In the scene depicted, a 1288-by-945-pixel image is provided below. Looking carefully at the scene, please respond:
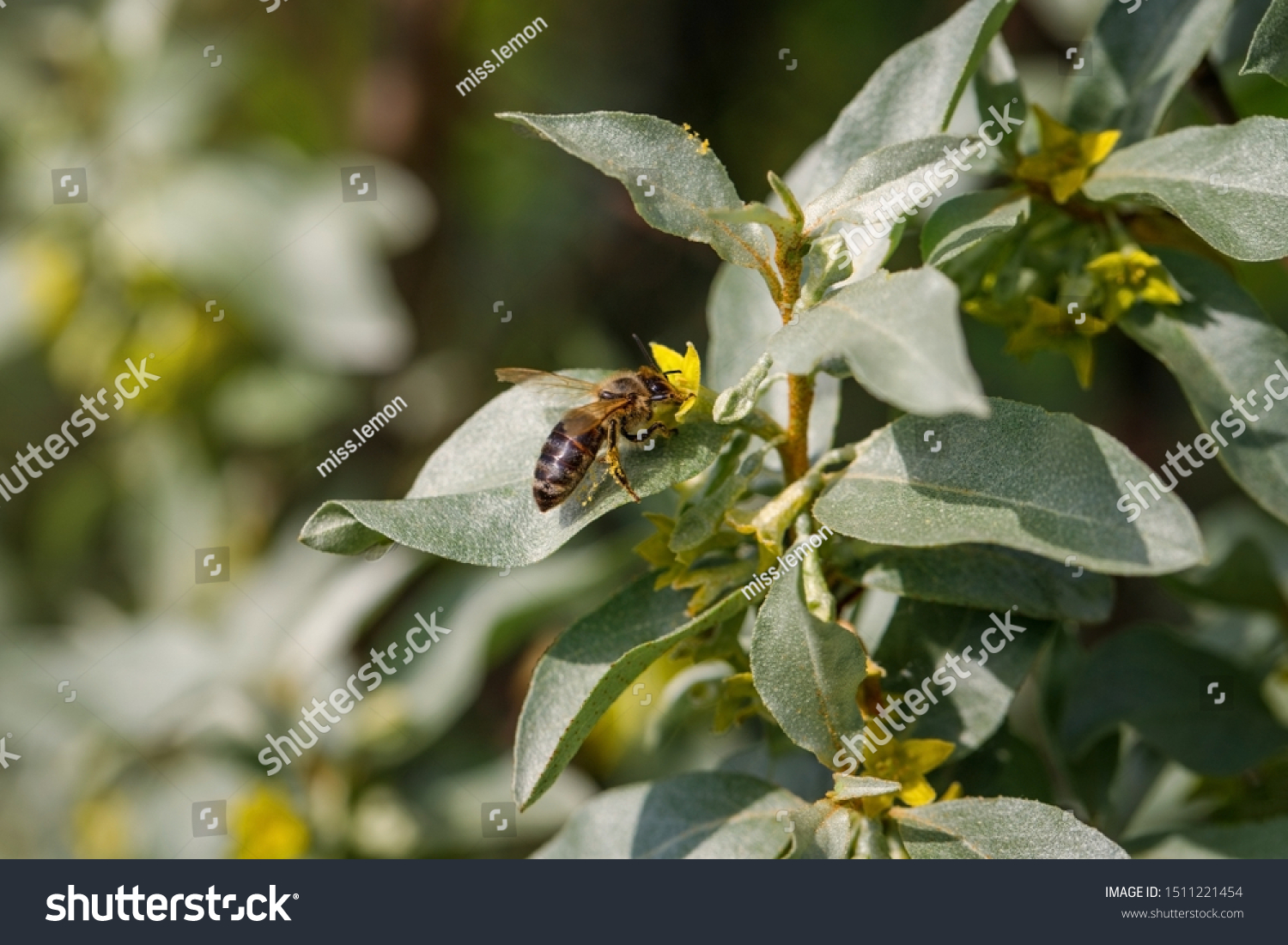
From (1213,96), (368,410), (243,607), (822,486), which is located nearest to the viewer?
(822,486)

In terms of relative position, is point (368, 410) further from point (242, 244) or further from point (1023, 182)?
point (1023, 182)

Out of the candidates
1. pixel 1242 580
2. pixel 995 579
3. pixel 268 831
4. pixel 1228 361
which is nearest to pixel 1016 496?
pixel 995 579

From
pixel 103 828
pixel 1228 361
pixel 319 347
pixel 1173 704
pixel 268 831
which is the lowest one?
pixel 103 828

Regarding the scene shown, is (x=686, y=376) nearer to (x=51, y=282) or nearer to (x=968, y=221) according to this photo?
(x=968, y=221)

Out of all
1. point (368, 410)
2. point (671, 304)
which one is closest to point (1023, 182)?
point (671, 304)

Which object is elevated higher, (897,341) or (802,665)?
(897,341)

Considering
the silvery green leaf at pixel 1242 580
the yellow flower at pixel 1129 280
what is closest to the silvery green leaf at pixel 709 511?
the yellow flower at pixel 1129 280

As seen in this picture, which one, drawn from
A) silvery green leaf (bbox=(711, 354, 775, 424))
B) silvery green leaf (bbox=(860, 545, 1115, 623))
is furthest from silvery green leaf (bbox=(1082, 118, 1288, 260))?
silvery green leaf (bbox=(711, 354, 775, 424))
